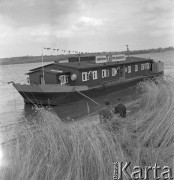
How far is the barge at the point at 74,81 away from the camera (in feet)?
58.7

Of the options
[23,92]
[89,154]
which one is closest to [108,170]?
[89,154]

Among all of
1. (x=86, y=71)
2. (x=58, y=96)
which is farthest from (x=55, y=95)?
(x=86, y=71)

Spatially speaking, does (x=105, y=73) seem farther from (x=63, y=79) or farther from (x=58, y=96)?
(x=58, y=96)

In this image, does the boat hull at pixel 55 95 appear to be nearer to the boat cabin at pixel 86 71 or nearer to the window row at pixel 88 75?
the boat cabin at pixel 86 71

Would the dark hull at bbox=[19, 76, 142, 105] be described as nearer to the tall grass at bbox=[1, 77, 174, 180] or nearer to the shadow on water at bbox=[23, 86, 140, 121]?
the shadow on water at bbox=[23, 86, 140, 121]

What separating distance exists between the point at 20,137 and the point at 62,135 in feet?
4.03

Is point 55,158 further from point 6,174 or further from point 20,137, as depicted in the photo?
point 20,137

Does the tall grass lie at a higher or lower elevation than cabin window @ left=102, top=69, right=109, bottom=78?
lower

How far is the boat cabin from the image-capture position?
62.0 feet

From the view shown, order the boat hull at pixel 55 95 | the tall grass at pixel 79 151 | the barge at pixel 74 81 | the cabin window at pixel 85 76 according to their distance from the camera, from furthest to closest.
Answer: the cabin window at pixel 85 76 < the barge at pixel 74 81 < the boat hull at pixel 55 95 < the tall grass at pixel 79 151

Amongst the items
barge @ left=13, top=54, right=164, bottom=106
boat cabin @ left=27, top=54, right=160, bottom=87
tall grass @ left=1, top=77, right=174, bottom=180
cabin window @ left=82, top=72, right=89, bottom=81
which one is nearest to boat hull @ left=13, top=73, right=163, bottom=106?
barge @ left=13, top=54, right=164, bottom=106

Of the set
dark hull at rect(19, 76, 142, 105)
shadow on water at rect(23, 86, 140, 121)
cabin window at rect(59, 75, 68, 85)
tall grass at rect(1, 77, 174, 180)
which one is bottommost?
shadow on water at rect(23, 86, 140, 121)

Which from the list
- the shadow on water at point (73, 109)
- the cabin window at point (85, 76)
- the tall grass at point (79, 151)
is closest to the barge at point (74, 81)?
the cabin window at point (85, 76)

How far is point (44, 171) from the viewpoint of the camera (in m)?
4.27
